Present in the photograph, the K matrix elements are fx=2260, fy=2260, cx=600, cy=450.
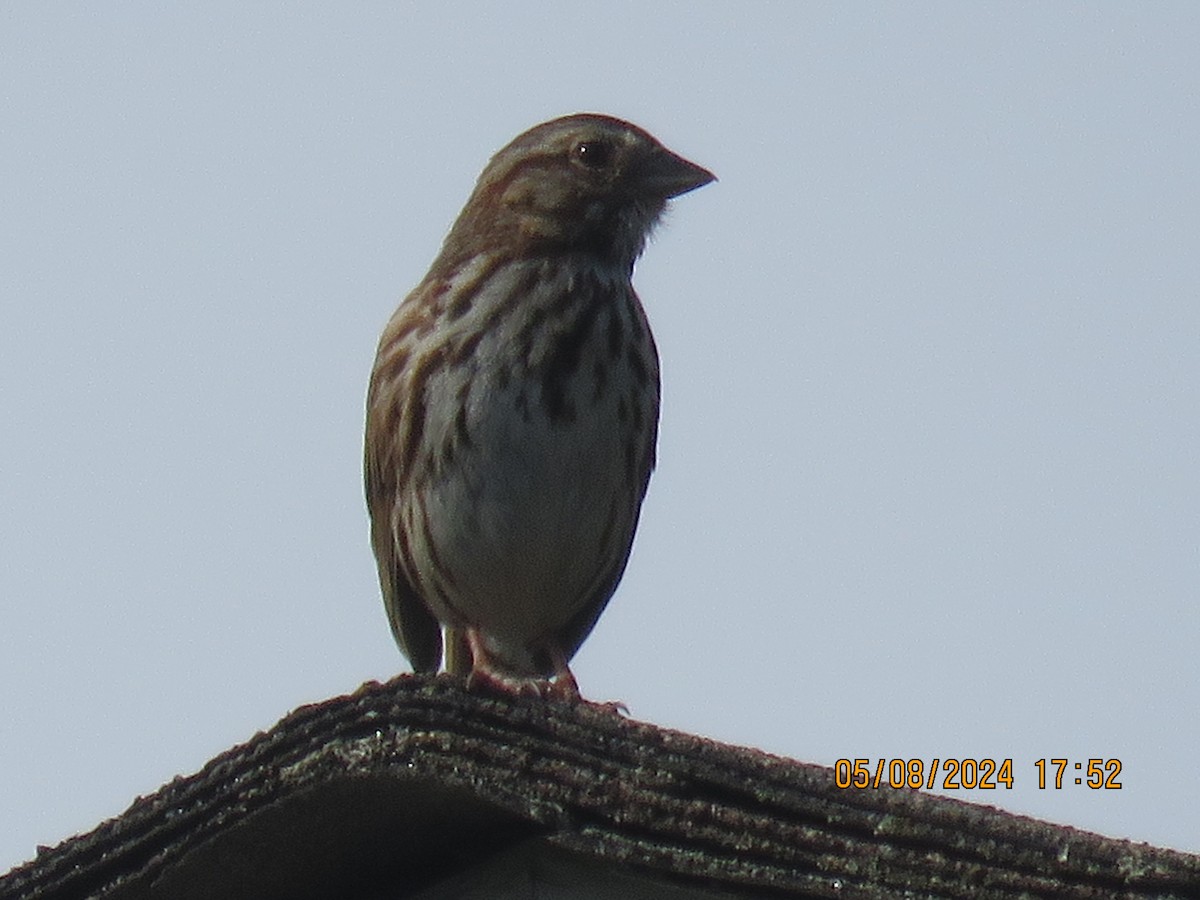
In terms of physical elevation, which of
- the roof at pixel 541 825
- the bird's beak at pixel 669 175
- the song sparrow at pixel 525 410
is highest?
the bird's beak at pixel 669 175

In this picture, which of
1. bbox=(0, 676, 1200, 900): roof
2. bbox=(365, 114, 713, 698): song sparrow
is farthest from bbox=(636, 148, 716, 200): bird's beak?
bbox=(0, 676, 1200, 900): roof

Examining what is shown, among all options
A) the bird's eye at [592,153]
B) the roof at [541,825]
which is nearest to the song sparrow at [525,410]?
the bird's eye at [592,153]

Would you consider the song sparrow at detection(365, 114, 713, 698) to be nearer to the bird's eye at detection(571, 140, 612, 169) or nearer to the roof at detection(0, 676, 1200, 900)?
the bird's eye at detection(571, 140, 612, 169)

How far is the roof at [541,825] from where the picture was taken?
3916 millimetres

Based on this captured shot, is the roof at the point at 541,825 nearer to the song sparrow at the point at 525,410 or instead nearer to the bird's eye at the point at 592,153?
the song sparrow at the point at 525,410

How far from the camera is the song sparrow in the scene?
269 inches

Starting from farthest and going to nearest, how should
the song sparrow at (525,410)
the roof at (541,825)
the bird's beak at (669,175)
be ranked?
1. the bird's beak at (669,175)
2. the song sparrow at (525,410)
3. the roof at (541,825)

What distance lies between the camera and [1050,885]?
12.6 ft

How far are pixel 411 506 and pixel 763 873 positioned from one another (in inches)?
131

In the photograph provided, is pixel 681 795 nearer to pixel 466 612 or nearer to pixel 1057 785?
pixel 1057 785

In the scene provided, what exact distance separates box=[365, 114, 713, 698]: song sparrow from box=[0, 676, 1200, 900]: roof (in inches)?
87.5

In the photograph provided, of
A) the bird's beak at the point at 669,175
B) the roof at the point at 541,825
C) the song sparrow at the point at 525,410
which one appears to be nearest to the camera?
the roof at the point at 541,825

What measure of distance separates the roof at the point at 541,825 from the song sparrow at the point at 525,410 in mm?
2223

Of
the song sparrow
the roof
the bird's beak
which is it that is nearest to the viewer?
the roof
